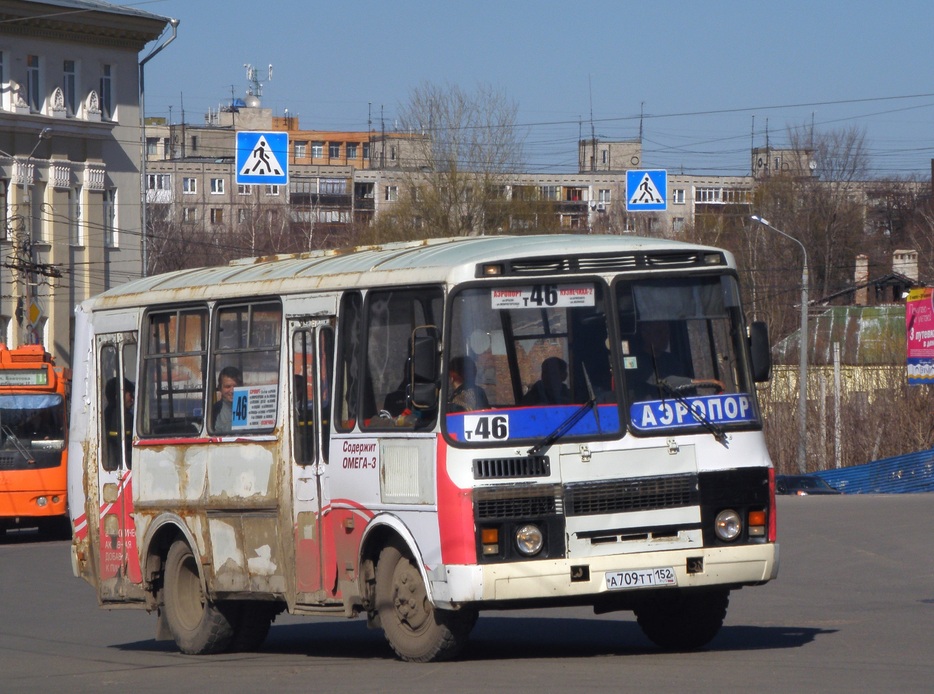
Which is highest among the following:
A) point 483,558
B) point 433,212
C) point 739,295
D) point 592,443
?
point 433,212

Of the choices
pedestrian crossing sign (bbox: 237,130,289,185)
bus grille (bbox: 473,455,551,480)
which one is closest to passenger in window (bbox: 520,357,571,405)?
bus grille (bbox: 473,455,551,480)

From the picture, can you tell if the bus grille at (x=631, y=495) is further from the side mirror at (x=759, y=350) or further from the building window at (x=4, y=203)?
the building window at (x=4, y=203)

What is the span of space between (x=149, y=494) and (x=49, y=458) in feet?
49.7

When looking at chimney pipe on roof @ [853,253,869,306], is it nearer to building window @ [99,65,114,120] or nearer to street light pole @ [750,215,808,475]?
street light pole @ [750,215,808,475]

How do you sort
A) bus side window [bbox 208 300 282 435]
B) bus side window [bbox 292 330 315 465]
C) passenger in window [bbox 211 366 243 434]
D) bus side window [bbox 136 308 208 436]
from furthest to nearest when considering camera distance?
1. bus side window [bbox 136 308 208 436]
2. passenger in window [bbox 211 366 243 434]
3. bus side window [bbox 208 300 282 435]
4. bus side window [bbox 292 330 315 465]

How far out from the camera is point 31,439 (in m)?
27.1

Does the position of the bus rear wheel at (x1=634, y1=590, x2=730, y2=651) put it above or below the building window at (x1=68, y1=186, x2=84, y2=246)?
below

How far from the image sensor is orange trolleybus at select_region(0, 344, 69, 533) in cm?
2666

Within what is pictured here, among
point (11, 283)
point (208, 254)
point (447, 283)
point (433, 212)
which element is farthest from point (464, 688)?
point (208, 254)

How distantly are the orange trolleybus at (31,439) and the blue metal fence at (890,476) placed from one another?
22.4 metres

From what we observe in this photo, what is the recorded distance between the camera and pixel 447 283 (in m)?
9.75

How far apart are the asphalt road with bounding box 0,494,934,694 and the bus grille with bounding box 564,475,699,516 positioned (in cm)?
94

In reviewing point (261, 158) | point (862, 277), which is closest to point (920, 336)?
point (261, 158)

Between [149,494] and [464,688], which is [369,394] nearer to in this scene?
[464,688]
